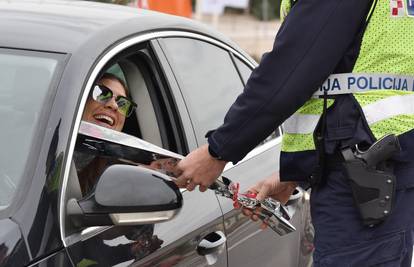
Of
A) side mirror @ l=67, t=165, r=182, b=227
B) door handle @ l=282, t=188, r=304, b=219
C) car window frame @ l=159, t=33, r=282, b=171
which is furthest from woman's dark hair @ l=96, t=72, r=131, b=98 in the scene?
door handle @ l=282, t=188, r=304, b=219

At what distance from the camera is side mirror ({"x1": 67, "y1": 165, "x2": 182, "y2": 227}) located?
2.25 meters

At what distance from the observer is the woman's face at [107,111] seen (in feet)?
9.47

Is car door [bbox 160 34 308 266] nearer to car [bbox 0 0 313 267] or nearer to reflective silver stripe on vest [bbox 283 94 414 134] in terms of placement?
car [bbox 0 0 313 267]

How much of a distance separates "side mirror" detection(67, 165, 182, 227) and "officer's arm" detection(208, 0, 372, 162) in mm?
264

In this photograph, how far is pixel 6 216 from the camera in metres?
2.20

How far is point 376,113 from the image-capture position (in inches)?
92.2

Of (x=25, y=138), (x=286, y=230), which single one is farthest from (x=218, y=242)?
(x=25, y=138)

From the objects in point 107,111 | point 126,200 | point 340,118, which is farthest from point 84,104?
point 340,118

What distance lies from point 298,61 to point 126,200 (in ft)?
1.93

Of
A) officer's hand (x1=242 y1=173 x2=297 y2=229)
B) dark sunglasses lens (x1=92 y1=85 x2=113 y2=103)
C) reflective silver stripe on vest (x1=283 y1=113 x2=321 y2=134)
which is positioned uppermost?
reflective silver stripe on vest (x1=283 y1=113 x2=321 y2=134)

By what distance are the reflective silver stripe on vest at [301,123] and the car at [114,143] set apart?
363 mm

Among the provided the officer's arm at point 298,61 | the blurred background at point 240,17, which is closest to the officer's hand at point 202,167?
the officer's arm at point 298,61

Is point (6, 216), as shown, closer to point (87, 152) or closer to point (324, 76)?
point (87, 152)

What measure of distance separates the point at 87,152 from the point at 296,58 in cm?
71
